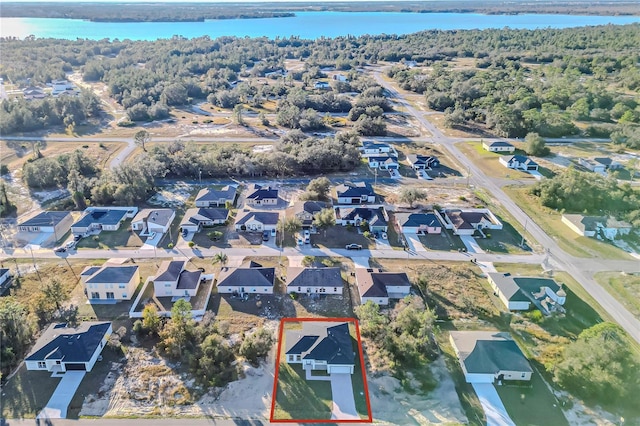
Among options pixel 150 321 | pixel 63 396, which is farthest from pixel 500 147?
pixel 63 396

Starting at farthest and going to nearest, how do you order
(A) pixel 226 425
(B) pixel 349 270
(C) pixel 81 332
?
(B) pixel 349 270 → (C) pixel 81 332 → (A) pixel 226 425

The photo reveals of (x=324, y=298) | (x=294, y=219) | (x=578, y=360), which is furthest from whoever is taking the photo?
(x=294, y=219)

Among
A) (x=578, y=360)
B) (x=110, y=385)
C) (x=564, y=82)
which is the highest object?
(x=564, y=82)

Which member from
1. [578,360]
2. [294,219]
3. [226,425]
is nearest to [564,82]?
[294,219]

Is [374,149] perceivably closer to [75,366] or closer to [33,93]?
[75,366]

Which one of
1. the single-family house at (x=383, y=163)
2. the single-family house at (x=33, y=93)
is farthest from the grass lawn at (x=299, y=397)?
the single-family house at (x=33, y=93)

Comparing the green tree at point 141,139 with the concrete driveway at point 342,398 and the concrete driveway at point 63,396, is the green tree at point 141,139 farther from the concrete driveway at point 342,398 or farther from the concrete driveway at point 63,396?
the concrete driveway at point 342,398

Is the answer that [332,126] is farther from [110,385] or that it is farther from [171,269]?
[110,385]
